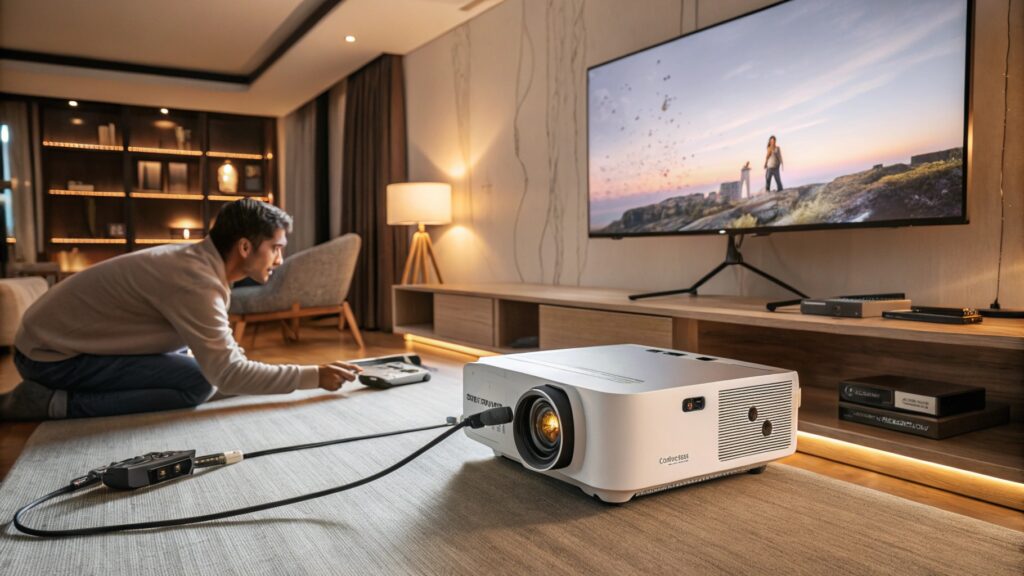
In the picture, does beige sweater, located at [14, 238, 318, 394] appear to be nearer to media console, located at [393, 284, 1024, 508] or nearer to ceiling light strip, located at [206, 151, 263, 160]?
media console, located at [393, 284, 1024, 508]

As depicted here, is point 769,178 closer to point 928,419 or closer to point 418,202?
point 928,419

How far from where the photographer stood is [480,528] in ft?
3.55

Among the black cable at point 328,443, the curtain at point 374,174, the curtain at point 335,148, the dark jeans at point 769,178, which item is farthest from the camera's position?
the curtain at point 335,148

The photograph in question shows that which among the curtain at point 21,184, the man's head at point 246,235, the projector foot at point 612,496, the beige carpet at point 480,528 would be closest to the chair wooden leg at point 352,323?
the man's head at point 246,235

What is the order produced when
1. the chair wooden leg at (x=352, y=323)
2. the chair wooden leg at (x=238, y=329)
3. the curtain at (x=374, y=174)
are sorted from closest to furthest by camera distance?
the chair wooden leg at (x=238, y=329) → the chair wooden leg at (x=352, y=323) → the curtain at (x=374, y=174)

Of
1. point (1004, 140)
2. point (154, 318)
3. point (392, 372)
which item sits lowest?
point (392, 372)

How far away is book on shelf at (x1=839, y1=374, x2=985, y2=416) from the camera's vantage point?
159 cm

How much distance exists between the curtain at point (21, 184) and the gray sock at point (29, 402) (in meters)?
5.06

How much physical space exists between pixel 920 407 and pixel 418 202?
10.1 ft

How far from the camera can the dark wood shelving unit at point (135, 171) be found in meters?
6.48

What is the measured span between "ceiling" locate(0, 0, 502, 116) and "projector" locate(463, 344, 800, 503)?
3.19 meters

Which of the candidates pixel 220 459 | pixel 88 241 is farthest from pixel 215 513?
pixel 88 241

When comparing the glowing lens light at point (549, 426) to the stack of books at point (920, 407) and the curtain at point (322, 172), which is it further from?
the curtain at point (322, 172)

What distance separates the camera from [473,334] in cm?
324
